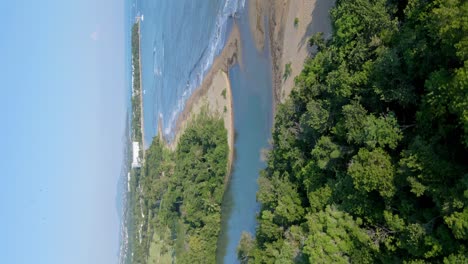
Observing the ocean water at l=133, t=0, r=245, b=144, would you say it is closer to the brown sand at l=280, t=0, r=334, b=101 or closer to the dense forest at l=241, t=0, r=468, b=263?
the brown sand at l=280, t=0, r=334, b=101

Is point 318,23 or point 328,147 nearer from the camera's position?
point 328,147

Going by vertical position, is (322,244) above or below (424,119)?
below

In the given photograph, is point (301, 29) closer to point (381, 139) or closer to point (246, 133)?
point (246, 133)

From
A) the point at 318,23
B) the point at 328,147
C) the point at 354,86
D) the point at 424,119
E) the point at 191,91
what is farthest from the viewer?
the point at 191,91

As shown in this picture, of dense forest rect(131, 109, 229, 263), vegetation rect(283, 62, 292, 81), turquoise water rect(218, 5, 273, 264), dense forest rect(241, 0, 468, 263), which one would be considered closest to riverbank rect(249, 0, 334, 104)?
vegetation rect(283, 62, 292, 81)

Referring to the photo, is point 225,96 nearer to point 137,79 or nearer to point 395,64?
point 395,64

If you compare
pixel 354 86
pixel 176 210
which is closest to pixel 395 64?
pixel 354 86
